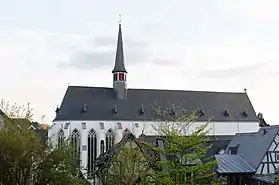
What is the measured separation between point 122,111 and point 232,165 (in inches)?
1210

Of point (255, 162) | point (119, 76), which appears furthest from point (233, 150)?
point (119, 76)

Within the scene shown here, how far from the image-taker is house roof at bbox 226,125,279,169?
3733cm

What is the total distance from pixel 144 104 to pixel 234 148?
28.0 m

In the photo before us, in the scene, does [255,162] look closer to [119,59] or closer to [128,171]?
[128,171]

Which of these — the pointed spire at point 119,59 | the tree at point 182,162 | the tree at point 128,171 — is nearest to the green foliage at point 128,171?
the tree at point 128,171

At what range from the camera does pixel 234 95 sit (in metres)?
74.5

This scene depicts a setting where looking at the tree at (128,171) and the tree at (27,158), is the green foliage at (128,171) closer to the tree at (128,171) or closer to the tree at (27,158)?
the tree at (128,171)

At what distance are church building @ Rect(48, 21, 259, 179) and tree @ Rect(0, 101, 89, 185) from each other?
42.6m

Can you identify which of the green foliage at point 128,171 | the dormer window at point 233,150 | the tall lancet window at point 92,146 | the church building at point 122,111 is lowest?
the green foliage at point 128,171

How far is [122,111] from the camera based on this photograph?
65.8m

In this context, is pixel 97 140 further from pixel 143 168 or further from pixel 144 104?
pixel 143 168

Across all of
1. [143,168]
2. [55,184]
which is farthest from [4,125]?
[143,168]

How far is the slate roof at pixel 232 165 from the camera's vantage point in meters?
36.0

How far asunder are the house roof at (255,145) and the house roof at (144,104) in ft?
81.4
